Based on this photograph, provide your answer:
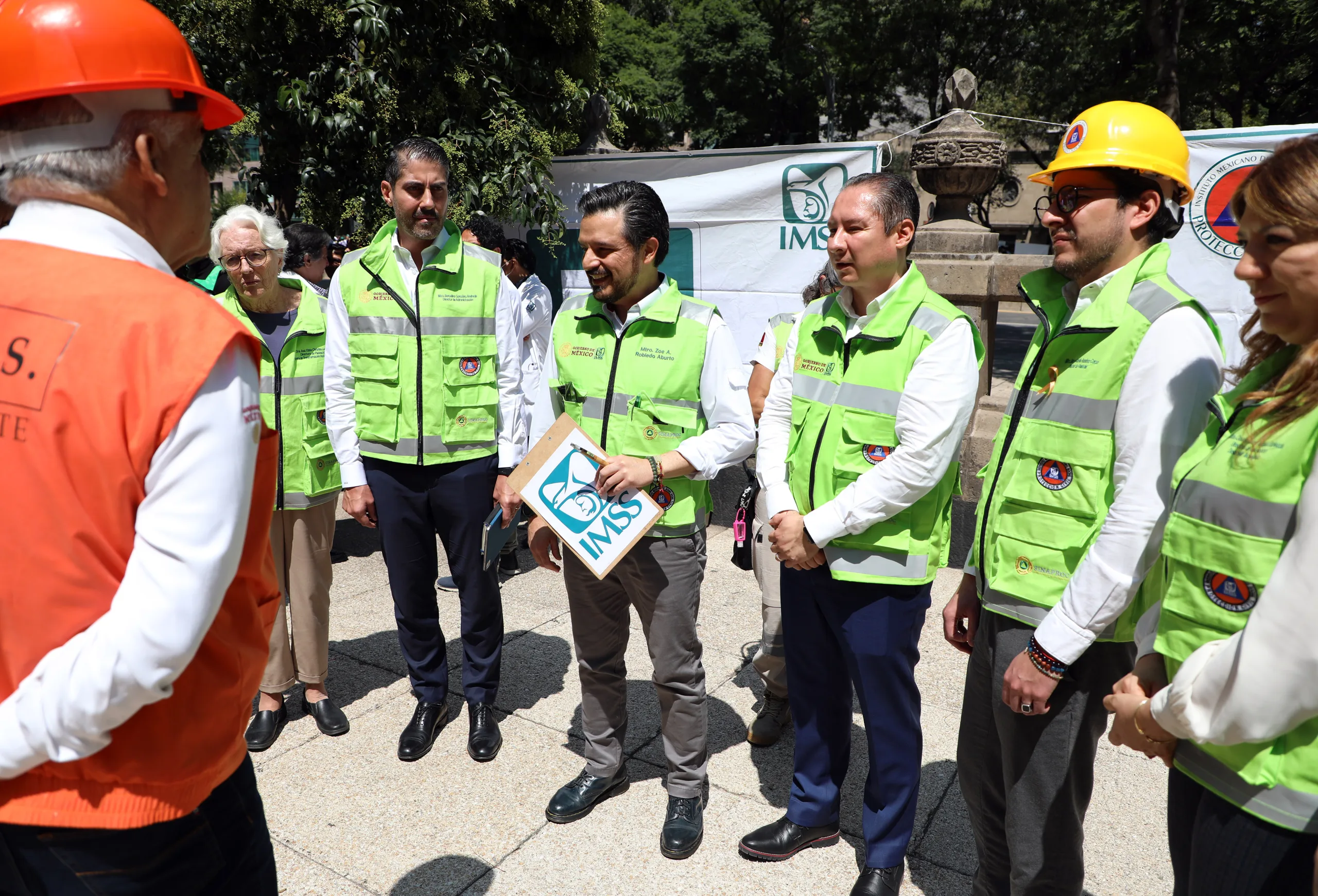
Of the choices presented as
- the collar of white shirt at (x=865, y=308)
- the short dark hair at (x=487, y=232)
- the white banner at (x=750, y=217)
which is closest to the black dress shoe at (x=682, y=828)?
the collar of white shirt at (x=865, y=308)

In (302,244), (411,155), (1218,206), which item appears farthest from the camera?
(1218,206)

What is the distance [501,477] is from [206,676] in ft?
6.83

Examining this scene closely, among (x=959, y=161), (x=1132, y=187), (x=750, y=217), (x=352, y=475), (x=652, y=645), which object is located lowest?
(x=652, y=645)

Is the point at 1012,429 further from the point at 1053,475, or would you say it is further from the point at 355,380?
the point at 355,380

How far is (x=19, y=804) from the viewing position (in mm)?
1223

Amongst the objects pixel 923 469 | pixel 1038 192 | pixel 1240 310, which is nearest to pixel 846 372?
pixel 923 469

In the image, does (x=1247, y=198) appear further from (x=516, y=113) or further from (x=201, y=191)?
(x=516, y=113)

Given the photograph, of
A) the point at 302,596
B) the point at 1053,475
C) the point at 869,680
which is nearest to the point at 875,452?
the point at 1053,475

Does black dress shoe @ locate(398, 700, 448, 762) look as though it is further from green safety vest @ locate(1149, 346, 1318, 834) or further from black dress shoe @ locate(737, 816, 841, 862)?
green safety vest @ locate(1149, 346, 1318, 834)

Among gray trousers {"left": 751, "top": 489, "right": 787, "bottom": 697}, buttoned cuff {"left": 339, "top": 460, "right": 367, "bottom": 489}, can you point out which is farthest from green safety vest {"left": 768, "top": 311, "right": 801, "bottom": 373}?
buttoned cuff {"left": 339, "top": 460, "right": 367, "bottom": 489}

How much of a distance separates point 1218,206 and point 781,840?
4.70 meters

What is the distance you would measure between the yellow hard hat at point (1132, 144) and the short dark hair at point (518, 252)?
4.63 meters

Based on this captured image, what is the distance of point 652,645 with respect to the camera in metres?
3.00

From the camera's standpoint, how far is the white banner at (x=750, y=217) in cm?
602
